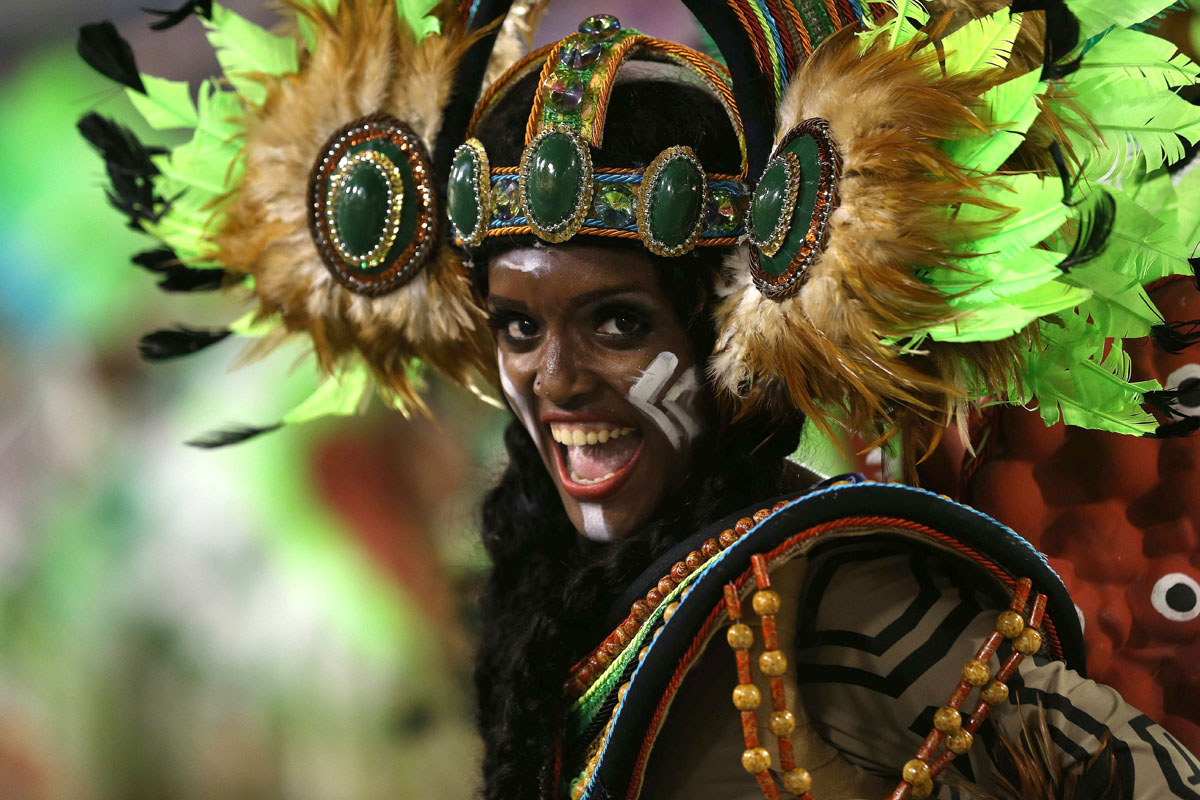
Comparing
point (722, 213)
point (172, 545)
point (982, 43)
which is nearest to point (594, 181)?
point (722, 213)

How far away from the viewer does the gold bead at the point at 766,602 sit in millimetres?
871

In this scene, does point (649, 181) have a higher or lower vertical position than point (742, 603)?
higher

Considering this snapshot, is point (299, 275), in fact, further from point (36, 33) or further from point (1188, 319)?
point (36, 33)

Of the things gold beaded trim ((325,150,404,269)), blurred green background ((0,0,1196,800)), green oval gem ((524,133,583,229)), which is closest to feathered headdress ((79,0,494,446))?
gold beaded trim ((325,150,404,269))

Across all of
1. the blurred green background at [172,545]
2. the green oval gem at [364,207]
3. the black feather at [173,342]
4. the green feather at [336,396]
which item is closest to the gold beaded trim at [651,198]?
the green oval gem at [364,207]

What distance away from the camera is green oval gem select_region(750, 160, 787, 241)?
0.94 meters

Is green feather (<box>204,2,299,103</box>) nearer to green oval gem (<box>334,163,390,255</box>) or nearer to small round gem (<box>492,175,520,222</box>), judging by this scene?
green oval gem (<box>334,163,390,255</box>)

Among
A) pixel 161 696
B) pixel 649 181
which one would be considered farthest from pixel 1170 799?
pixel 161 696

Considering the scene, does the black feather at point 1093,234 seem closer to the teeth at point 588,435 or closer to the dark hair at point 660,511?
the dark hair at point 660,511

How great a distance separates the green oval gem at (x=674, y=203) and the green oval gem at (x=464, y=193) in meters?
0.20

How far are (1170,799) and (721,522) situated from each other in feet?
1.36

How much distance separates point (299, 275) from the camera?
4.32 feet

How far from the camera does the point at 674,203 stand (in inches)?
40.2

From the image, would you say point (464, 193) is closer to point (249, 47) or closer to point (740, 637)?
point (249, 47)
